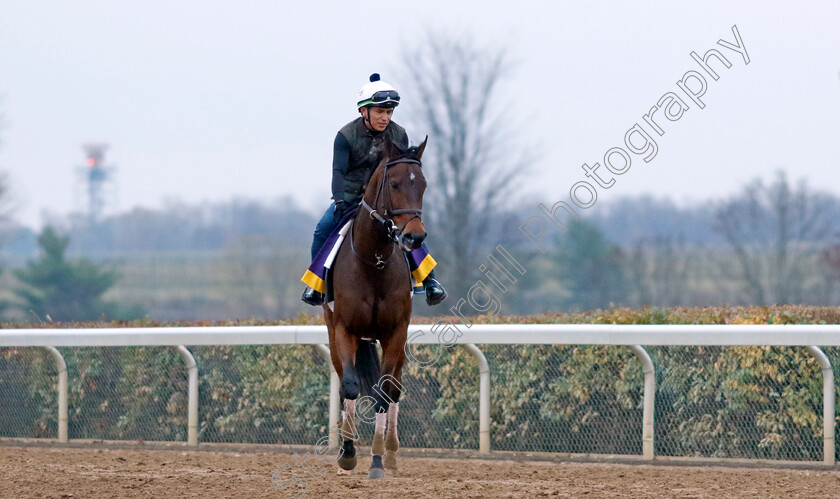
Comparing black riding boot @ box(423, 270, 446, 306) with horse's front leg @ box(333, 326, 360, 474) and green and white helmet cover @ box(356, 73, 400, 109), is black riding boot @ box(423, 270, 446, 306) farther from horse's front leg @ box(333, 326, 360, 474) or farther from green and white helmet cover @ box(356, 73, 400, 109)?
green and white helmet cover @ box(356, 73, 400, 109)

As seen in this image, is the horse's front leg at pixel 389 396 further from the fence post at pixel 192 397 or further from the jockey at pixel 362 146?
the fence post at pixel 192 397

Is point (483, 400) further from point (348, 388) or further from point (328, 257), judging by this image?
point (328, 257)

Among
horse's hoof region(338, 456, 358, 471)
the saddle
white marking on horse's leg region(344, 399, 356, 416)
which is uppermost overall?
the saddle

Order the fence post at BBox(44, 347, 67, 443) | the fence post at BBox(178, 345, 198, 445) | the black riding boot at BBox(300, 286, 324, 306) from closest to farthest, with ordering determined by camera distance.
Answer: the black riding boot at BBox(300, 286, 324, 306) → the fence post at BBox(178, 345, 198, 445) → the fence post at BBox(44, 347, 67, 443)

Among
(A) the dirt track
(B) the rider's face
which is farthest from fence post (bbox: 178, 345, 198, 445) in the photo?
(B) the rider's face

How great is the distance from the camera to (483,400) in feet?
24.4

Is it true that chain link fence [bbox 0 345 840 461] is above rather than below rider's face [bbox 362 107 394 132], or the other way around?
below

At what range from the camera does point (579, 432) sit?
7289mm

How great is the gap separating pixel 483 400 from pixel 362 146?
2.13 m

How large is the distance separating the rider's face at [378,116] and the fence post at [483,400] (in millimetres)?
1851

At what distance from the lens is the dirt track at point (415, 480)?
5516 millimetres

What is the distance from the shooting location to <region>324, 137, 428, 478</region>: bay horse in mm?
5852

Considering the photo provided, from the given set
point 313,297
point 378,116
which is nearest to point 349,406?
point 313,297

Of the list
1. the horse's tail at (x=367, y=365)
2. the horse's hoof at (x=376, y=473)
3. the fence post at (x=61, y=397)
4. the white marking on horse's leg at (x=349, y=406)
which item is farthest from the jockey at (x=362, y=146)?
the fence post at (x=61, y=397)
